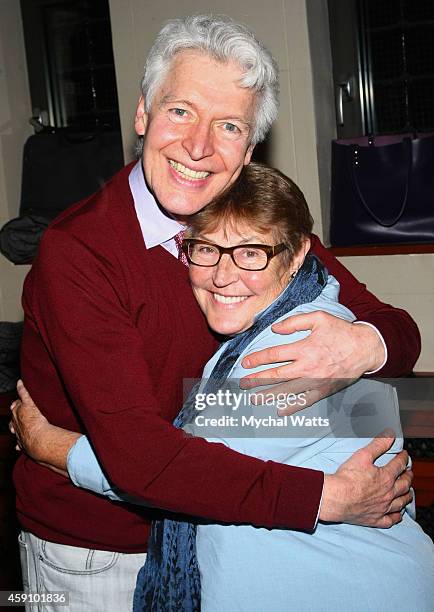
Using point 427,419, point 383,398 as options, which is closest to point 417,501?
point 427,419

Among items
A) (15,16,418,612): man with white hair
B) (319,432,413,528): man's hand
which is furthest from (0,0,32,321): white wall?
(319,432,413,528): man's hand

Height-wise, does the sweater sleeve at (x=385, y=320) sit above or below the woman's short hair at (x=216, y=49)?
below

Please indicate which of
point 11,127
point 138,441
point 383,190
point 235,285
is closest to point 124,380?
point 138,441

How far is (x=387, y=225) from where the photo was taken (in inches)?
121

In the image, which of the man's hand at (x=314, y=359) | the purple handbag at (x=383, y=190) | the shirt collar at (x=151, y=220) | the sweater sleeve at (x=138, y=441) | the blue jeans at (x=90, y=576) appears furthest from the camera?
the purple handbag at (x=383, y=190)

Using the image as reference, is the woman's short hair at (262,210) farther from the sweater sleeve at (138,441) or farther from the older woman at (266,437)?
the sweater sleeve at (138,441)

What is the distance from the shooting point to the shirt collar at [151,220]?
148 centimetres

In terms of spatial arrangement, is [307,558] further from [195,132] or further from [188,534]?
[195,132]

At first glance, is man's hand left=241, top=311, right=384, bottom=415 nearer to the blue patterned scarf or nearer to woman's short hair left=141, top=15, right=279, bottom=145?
the blue patterned scarf

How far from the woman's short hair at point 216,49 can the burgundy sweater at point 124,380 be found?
219 mm

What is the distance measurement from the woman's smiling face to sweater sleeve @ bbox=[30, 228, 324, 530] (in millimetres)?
217

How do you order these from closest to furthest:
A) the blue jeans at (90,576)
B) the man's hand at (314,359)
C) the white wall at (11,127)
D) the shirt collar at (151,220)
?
the man's hand at (314,359) < the shirt collar at (151,220) < the blue jeans at (90,576) < the white wall at (11,127)

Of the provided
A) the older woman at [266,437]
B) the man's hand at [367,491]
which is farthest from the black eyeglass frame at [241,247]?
the man's hand at [367,491]

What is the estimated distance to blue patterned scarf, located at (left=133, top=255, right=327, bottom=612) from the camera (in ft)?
4.71
